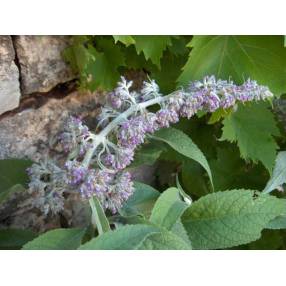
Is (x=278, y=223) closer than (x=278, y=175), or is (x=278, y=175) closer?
(x=278, y=223)

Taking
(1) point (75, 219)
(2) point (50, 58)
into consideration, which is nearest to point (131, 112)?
(2) point (50, 58)

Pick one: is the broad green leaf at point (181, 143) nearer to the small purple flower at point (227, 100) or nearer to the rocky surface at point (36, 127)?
the small purple flower at point (227, 100)

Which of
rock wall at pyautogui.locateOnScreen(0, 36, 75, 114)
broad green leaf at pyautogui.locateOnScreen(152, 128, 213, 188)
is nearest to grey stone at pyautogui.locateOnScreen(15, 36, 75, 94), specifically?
rock wall at pyautogui.locateOnScreen(0, 36, 75, 114)

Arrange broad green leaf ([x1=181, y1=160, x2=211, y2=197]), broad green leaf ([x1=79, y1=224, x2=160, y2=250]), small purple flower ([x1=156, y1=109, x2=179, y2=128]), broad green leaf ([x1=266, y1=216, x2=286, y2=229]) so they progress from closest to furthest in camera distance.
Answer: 1. broad green leaf ([x1=79, y1=224, x2=160, y2=250])
2. small purple flower ([x1=156, y1=109, x2=179, y2=128])
3. broad green leaf ([x1=266, y1=216, x2=286, y2=229])
4. broad green leaf ([x1=181, y1=160, x2=211, y2=197])

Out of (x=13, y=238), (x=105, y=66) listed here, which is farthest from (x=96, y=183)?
(x=105, y=66)

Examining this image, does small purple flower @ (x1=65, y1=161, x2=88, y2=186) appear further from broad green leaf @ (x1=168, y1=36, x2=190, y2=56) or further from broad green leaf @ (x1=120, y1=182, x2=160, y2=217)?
broad green leaf @ (x1=168, y1=36, x2=190, y2=56)

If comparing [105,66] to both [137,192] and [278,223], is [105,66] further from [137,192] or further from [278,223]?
[278,223]
